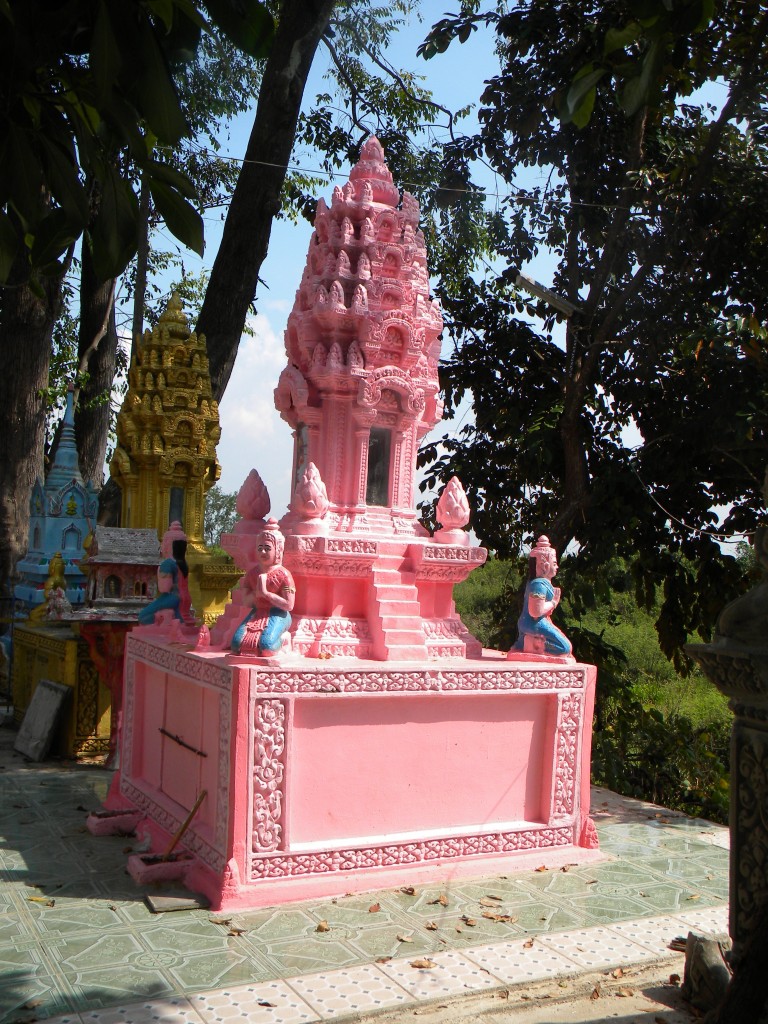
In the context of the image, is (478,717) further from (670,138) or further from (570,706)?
(670,138)

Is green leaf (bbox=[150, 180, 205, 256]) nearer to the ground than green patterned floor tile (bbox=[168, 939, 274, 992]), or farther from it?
farther from it

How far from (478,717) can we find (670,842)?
6.46ft

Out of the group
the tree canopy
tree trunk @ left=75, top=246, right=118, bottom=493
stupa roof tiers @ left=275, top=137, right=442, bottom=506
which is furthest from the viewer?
tree trunk @ left=75, top=246, right=118, bottom=493

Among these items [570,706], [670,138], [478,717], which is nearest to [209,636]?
[478,717]

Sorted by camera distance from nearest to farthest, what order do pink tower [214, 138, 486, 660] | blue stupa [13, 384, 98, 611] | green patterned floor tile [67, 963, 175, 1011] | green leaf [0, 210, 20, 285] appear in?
green leaf [0, 210, 20, 285] → green patterned floor tile [67, 963, 175, 1011] → pink tower [214, 138, 486, 660] → blue stupa [13, 384, 98, 611]

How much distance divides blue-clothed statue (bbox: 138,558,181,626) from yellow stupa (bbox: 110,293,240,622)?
3.89 metres

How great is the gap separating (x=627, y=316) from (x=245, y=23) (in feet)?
26.3

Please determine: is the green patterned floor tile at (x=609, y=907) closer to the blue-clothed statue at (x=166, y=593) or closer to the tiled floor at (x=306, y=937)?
the tiled floor at (x=306, y=937)

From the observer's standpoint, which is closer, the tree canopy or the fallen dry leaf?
the fallen dry leaf

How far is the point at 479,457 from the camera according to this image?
1069 centimetres

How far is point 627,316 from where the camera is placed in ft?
32.1

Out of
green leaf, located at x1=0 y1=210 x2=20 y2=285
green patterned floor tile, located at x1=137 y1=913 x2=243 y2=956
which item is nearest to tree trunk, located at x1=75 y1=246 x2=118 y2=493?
green patterned floor tile, located at x1=137 y1=913 x2=243 y2=956

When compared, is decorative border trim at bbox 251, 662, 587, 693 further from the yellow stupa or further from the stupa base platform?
the yellow stupa

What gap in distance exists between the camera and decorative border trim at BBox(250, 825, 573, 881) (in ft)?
17.7
